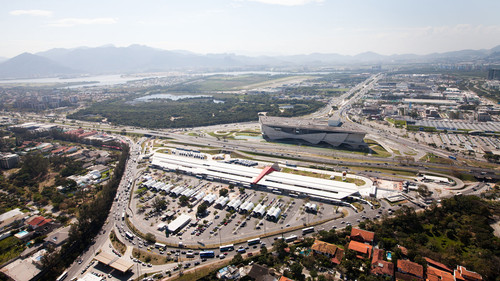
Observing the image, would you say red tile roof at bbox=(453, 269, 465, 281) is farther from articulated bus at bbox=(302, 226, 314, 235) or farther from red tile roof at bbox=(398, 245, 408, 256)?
articulated bus at bbox=(302, 226, 314, 235)

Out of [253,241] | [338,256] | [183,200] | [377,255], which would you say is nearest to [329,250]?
[338,256]

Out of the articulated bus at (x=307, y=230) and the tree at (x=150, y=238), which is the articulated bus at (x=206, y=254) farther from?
the articulated bus at (x=307, y=230)

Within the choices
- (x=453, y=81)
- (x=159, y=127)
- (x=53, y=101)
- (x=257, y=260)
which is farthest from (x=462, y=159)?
(x=53, y=101)

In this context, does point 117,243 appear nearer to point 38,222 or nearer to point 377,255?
point 38,222

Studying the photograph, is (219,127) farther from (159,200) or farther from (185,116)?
(159,200)

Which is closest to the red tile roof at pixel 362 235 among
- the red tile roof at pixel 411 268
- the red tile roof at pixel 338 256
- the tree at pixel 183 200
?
the red tile roof at pixel 338 256

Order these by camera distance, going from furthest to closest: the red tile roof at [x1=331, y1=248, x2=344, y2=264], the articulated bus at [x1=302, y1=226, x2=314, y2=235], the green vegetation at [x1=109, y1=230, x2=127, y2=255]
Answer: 1. the articulated bus at [x1=302, y1=226, x2=314, y2=235]
2. the green vegetation at [x1=109, y1=230, x2=127, y2=255]
3. the red tile roof at [x1=331, y1=248, x2=344, y2=264]

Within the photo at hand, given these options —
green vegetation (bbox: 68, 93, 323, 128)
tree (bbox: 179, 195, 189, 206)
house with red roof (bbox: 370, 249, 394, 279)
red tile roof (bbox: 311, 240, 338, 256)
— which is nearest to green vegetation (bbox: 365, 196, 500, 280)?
house with red roof (bbox: 370, 249, 394, 279)

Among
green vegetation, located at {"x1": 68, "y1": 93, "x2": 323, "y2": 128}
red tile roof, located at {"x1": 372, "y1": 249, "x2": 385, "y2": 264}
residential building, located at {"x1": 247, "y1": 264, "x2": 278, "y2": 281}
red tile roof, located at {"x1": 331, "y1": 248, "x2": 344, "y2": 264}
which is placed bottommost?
residential building, located at {"x1": 247, "y1": 264, "x2": 278, "y2": 281}
